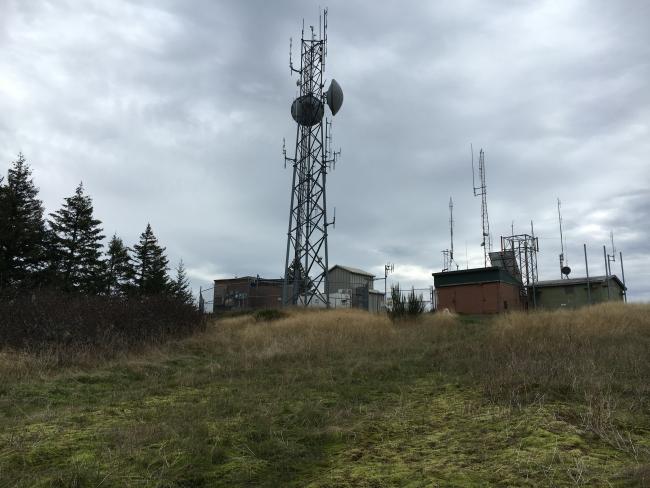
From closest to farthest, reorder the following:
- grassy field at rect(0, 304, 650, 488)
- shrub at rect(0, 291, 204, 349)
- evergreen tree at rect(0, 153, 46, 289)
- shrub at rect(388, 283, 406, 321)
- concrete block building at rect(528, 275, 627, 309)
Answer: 1. grassy field at rect(0, 304, 650, 488)
2. shrub at rect(0, 291, 204, 349)
3. shrub at rect(388, 283, 406, 321)
4. evergreen tree at rect(0, 153, 46, 289)
5. concrete block building at rect(528, 275, 627, 309)

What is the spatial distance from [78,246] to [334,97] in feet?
63.0

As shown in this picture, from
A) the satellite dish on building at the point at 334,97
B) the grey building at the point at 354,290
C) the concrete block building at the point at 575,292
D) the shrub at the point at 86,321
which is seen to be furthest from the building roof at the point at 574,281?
the shrub at the point at 86,321

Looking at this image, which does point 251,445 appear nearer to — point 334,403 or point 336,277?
point 334,403

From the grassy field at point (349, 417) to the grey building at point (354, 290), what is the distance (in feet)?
47.1

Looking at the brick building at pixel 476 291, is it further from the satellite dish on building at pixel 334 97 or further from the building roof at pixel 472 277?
the satellite dish on building at pixel 334 97

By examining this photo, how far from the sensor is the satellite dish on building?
26.6 metres

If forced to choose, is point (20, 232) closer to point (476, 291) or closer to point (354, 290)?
point (354, 290)

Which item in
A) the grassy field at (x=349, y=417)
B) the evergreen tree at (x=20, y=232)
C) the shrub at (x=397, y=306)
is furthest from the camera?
the evergreen tree at (x=20, y=232)

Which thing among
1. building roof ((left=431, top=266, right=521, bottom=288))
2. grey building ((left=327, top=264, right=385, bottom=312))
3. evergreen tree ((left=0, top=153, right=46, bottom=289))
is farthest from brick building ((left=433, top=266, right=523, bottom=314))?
evergreen tree ((left=0, top=153, right=46, bottom=289))

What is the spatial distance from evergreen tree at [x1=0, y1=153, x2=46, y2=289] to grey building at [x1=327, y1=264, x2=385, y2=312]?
53.8 ft

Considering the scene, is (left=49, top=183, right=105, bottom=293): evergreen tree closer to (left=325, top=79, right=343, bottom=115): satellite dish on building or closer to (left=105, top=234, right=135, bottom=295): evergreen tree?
(left=105, top=234, right=135, bottom=295): evergreen tree

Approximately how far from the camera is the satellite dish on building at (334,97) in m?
26.6

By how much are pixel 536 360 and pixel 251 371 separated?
15.0 feet

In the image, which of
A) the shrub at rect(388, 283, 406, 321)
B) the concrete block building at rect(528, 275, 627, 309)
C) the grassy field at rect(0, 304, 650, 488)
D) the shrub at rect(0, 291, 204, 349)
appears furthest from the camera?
the concrete block building at rect(528, 275, 627, 309)
